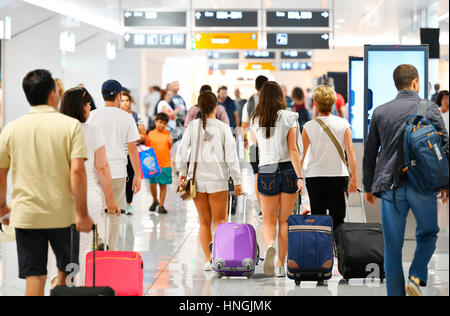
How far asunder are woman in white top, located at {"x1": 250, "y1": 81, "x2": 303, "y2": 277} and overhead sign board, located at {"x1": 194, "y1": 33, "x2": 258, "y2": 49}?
928 cm

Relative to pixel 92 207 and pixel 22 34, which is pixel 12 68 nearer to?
pixel 22 34

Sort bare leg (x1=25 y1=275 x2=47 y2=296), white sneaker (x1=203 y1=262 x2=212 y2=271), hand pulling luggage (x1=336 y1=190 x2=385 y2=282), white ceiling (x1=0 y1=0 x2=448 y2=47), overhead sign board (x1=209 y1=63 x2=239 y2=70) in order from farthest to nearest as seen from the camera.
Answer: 1. overhead sign board (x1=209 y1=63 x2=239 y2=70)
2. white ceiling (x1=0 y1=0 x2=448 y2=47)
3. white sneaker (x1=203 y1=262 x2=212 y2=271)
4. hand pulling luggage (x1=336 y1=190 x2=385 y2=282)
5. bare leg (x1=25 y1=275 x2=47 y2=296)

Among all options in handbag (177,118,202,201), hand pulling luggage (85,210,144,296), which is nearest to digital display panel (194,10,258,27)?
handbag (177,118,202,201)

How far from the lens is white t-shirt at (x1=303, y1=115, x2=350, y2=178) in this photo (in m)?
6.57

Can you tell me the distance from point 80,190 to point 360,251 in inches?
116

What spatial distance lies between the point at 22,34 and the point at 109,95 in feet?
40.7

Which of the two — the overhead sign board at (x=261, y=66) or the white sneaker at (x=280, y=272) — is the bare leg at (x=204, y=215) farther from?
the overhead sign board at (x=261, y=66)

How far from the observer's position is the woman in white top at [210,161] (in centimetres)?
669

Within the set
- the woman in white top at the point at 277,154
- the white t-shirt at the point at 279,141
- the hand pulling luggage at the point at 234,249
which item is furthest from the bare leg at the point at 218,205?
the white t-shirt at the point at 279,141

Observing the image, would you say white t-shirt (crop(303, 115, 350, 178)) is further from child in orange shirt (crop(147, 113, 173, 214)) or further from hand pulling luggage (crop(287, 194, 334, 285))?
child in orange shirt (crop(147, 113, 173, 214))

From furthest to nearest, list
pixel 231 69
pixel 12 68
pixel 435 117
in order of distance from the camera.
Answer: pixel 231 69 < pixel 12 68 < pixel 435 117

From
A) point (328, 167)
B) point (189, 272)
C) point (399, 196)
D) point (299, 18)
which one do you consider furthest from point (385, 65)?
point (299, 18)
